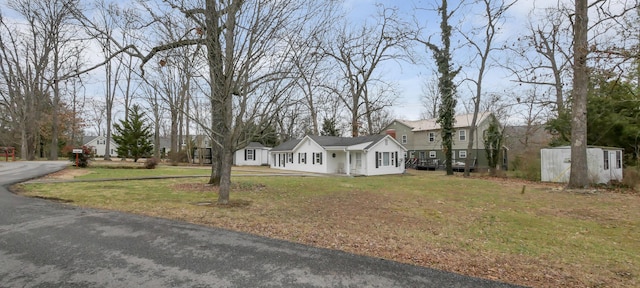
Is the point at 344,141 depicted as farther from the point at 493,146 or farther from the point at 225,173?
the point at 225,173

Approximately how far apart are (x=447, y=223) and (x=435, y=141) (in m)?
31.3

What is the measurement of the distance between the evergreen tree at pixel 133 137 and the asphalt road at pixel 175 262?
28.5 metres

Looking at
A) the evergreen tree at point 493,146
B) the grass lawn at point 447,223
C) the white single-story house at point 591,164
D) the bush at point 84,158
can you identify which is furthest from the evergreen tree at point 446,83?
the bush at point 84,158

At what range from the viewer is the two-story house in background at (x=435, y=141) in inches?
1309

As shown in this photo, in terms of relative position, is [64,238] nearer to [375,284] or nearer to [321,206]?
[375,284]

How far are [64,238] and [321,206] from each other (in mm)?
5740

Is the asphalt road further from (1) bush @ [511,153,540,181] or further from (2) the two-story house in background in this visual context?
(2) the two-story house in background

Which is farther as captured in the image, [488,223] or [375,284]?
[488,223]

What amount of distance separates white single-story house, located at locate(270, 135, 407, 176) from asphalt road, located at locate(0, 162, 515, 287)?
19.9 meters

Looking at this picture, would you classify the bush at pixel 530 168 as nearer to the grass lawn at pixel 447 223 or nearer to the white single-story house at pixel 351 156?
the grass lawn at pixel 447 223

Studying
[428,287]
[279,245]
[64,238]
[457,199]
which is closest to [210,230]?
[279,245]

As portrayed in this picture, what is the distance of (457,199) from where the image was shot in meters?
10.9

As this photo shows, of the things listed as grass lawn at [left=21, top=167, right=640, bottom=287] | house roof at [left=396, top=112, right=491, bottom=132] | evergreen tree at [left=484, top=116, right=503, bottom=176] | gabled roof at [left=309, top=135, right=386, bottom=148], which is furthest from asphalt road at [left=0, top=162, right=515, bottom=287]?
house roof at [left=396, top=112, right=491, bottom=132]

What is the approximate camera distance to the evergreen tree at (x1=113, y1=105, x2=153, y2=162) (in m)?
31.3
